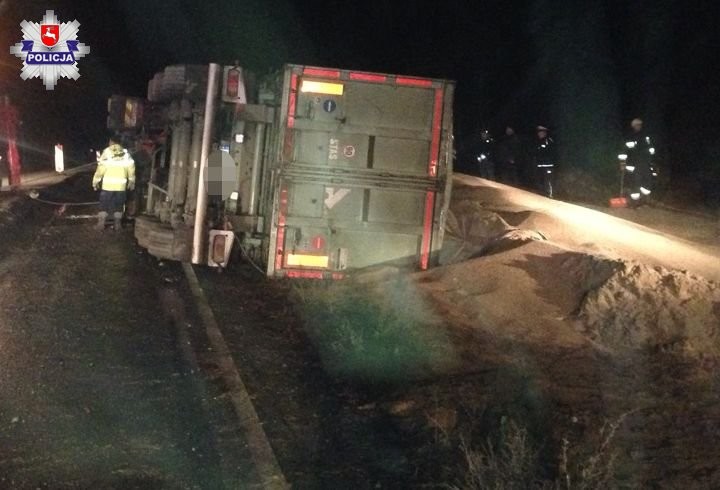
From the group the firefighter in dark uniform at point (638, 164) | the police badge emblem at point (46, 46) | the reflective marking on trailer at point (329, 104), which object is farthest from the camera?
the police badge emblem at point (46, 46)

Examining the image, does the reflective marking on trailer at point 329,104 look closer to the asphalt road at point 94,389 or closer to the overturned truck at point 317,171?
the overturned truck at point 317,171

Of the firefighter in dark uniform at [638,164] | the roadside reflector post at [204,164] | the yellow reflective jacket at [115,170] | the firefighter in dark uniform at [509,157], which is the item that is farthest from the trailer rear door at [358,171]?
the firefighter in dark uniform at [509,157]

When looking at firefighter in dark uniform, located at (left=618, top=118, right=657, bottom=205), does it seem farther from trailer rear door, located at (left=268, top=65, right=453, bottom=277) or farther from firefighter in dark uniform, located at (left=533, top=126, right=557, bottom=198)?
trailer rear door, located at (left=268, top=65, right=453, bottom=277)

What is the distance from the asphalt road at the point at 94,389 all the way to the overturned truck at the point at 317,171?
1.36 meters

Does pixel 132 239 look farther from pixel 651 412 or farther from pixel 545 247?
pixel 651 412

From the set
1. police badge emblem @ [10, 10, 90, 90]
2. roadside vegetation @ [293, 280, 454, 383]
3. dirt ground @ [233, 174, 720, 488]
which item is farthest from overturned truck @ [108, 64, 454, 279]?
police badge emblem @ [10, 10, 90, 90]

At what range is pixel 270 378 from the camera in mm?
7027

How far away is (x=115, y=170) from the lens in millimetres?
14445

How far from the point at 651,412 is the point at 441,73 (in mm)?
33728

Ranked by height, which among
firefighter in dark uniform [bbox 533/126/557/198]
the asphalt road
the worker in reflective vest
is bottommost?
the asphalt road

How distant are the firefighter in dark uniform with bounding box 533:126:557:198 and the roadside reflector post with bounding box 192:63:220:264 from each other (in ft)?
32.1

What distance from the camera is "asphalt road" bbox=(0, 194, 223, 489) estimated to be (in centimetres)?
509

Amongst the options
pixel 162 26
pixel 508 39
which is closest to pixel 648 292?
pixel 508 39

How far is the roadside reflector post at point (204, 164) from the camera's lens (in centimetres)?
1079
